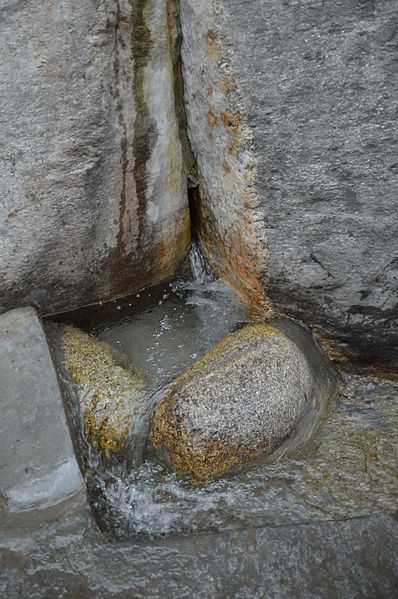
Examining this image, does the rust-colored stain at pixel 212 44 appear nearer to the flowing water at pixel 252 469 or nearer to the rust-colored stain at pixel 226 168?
the rust-colored stain at pixel 226 168

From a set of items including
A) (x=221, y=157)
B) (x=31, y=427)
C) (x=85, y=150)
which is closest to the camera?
(x=31, y=427)

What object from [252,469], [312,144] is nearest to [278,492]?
[252,469]

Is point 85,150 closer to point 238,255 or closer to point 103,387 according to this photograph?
point 238,255

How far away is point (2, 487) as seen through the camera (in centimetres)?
206

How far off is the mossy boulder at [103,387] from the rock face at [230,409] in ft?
0.39

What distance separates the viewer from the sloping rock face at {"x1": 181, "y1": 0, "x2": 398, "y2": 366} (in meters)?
2.14

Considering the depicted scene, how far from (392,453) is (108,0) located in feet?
5.39

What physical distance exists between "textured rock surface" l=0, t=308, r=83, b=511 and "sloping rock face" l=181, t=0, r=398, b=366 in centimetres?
82

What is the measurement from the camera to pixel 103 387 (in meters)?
2.46

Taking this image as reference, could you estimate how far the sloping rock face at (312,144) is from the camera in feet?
7.04

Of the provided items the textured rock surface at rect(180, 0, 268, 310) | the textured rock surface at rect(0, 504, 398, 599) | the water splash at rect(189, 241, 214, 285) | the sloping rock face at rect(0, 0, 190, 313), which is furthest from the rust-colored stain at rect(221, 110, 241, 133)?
the textured rock surface at rect(0, 504, 398, 599)

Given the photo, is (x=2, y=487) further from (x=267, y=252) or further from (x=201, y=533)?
(x=267, y=252)

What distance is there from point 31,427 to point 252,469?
68 centimetres

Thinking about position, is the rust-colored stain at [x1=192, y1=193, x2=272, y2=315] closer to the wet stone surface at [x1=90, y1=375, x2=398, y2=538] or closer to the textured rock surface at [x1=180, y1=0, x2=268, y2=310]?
the textured rock surface at [x1=180, y1=0, x2=268, y2=310]
